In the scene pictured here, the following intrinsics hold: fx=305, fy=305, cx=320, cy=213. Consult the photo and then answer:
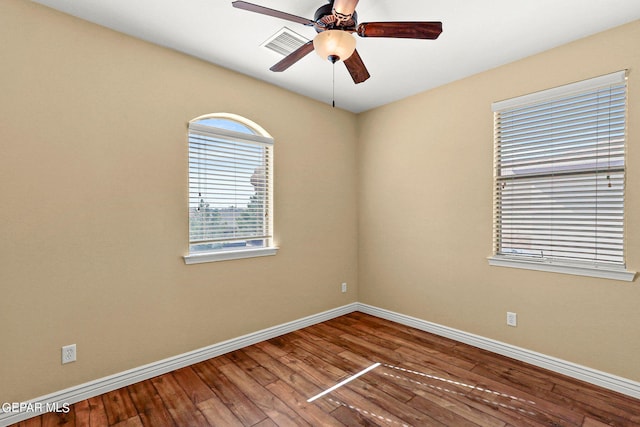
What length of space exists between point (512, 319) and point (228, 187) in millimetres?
2955

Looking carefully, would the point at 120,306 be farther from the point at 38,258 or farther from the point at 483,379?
the point at 483,379

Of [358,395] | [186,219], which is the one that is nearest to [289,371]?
[358,395]

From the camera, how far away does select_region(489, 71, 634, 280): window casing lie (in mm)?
2332

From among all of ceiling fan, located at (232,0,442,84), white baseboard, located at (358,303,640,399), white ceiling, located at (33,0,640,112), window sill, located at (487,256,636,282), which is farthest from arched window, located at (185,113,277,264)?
window sill, located at (487,256,636,282)

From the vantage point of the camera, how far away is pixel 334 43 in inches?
67.2

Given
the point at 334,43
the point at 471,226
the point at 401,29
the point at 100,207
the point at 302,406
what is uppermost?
the point at 401,29

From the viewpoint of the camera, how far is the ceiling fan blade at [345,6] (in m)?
1.58

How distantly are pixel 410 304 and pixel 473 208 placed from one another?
1341 millimetres

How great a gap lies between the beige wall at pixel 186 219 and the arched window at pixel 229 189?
12cm

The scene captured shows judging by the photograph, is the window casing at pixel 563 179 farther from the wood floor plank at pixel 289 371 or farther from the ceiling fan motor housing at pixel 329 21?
the wood floor plank at pixel 289 371

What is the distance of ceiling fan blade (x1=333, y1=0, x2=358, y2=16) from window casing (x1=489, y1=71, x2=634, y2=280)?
1.97 metres

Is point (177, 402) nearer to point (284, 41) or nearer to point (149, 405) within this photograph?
point (149, 405)

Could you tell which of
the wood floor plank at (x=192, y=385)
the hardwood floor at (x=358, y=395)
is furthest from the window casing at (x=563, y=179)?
the wood floor plank at (x=192, y=385)

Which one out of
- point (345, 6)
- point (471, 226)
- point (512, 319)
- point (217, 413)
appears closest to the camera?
point (345, 6)
